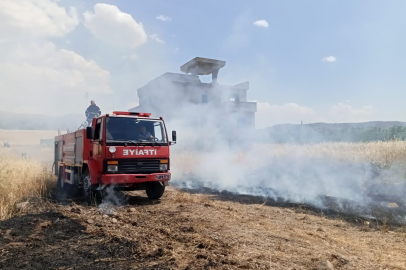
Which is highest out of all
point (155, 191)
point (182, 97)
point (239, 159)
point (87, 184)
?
point (182, 97)

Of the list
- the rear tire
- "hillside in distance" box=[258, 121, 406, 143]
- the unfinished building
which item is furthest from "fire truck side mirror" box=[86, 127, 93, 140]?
"hillside in distance" box=[258, 121, 406, 143]

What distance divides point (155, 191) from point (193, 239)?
3.95m

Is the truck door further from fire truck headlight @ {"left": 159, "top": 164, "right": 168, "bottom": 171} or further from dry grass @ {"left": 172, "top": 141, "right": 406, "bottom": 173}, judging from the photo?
dry grass @ {"left": 172, "top": 141, "right": 406, "bottom": 173}

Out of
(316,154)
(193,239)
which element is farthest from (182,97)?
(193,239)

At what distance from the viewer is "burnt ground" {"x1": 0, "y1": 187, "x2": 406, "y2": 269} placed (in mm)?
3842

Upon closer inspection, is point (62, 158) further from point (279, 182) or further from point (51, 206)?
point (279, 182)

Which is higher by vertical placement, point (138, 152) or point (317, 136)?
point (317, 136)

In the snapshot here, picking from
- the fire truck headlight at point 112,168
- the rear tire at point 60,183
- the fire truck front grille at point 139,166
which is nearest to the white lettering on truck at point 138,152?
the fire truck front grille at point 139,166

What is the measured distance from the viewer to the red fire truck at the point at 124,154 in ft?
23.9

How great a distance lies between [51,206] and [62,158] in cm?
355

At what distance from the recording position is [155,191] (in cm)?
845

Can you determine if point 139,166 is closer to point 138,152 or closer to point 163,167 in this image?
point 138,152

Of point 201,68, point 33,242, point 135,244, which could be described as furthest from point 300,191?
point 201,68

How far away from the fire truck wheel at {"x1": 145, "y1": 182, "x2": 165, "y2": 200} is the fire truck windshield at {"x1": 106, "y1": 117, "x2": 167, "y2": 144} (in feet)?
4.04
